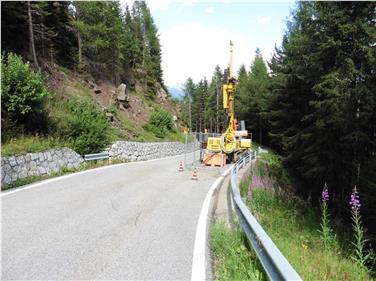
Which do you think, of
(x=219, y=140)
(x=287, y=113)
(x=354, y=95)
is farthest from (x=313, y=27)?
(x=287, y=113)

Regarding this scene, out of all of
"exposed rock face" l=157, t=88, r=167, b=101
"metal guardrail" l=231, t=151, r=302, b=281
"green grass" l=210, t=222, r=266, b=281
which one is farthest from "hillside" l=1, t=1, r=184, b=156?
"metal guardrail" l=231, t=151, r=302, b=281

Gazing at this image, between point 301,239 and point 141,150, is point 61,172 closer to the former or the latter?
point 301,239

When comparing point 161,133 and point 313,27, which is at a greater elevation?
point 313,27

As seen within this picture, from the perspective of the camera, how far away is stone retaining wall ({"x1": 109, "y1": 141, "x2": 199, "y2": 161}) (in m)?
24.4

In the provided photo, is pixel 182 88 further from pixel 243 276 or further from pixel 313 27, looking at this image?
pixel 243 276

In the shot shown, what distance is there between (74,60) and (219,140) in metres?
20.6

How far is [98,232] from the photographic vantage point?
717cm

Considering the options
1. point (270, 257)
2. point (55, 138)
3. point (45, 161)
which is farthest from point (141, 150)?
point (270, 257)

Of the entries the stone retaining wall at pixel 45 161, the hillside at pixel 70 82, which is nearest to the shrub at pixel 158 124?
the hillside at pixel 70 82

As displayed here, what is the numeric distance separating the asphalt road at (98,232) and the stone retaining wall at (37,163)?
127 centimetres

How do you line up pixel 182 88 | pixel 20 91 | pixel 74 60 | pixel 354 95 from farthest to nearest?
pixel 182 88, pixel 74 60, pixel 354 95, pixel 20 91

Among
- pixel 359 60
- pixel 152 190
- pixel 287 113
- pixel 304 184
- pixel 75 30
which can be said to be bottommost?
pixel 304 184

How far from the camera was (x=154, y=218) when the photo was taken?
8.54m

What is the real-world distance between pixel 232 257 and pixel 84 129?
52.7 ft
